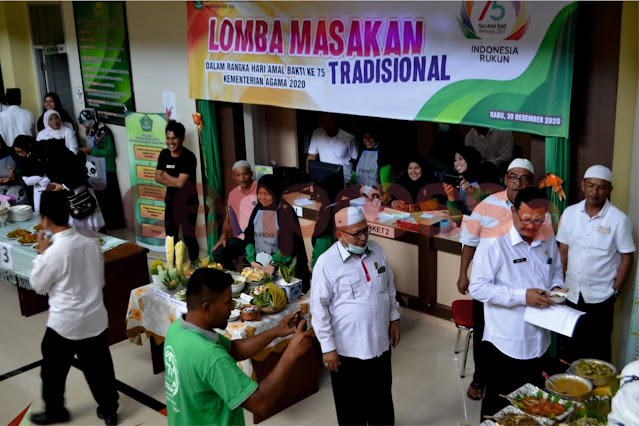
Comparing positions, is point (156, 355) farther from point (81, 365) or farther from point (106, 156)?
point (106, 156)

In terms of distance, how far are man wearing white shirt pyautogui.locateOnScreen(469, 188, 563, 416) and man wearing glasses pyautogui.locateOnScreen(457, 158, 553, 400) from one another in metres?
0.61

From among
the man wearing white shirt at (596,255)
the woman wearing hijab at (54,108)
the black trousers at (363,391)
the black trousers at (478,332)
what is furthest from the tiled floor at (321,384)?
the woman wearing hijab at (54,108)

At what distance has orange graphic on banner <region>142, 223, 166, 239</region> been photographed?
8.12m

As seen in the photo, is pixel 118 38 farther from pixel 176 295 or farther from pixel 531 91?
pixel 531 91

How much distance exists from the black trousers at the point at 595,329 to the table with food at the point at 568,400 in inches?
46.7

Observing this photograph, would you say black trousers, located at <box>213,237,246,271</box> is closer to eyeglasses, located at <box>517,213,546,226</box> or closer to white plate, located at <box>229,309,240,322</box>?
white plate, located at <box>229,309,240,322</box>

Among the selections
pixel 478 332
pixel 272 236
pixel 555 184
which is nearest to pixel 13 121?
pixel 272 236

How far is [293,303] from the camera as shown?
477 centimetres

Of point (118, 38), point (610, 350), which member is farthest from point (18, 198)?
point (610, 350)

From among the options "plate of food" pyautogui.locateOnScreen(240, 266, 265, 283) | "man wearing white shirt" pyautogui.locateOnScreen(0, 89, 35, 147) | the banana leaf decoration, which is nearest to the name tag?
the banana leaf decoration

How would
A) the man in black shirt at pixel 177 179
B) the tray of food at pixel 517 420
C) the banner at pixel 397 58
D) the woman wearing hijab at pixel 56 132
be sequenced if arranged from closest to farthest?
1. the tray of food at pixel 517 420
2. the banner at pixel 397 58
3. the man in black shirt at pixel 177 179
4. the woman wearing hijab at pixel 56 132

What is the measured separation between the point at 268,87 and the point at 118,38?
2809 millimetres

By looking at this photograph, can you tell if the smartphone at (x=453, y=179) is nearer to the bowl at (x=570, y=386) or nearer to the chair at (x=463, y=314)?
the chair at (x=463, y=314)

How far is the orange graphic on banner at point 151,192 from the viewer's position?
319 inches
